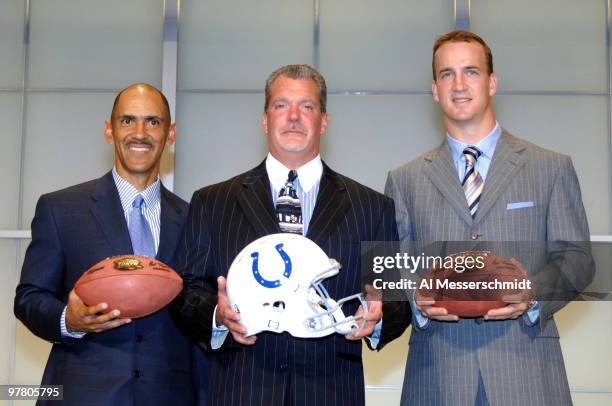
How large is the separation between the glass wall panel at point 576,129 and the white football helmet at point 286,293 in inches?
164

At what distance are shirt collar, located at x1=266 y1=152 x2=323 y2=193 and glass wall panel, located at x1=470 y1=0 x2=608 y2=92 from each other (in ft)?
12.3

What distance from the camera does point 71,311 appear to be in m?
2.83

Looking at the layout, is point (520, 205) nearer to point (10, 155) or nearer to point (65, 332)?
point (65, 332)

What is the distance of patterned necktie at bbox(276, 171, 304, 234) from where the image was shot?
2869mm

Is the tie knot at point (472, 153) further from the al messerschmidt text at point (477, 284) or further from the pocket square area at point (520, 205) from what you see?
the al messerschmidt text at point (477, 284)

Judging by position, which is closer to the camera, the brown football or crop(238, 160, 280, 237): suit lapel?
the brown football

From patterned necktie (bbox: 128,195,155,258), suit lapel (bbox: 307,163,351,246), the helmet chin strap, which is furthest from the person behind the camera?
patterned necktie (bbox: 128,195,155,258)

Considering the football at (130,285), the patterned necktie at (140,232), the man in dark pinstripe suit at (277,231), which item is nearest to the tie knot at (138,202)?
the patterned necktie at (140,232)

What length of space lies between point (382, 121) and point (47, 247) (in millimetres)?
3801

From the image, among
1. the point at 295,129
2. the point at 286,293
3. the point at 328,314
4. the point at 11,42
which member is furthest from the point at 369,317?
the point at 11,42

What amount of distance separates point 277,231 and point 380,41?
13.1 feet

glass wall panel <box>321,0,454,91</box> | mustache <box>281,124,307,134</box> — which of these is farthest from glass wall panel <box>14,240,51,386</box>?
mustache <box>281,124,307,134</box>

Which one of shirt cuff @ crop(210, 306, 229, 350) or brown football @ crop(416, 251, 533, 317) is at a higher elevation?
brown football @ crop(416, 251, 533, 317)

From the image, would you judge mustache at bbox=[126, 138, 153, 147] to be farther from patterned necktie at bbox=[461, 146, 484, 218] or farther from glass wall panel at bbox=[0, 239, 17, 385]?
glass wall panel at bbox=[0, 239, 17, 385]
